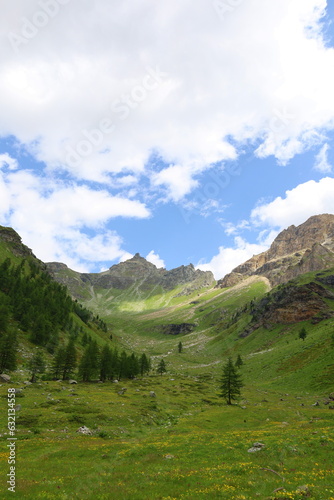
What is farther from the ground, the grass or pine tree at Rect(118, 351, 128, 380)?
the grass

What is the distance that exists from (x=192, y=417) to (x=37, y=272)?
158 m

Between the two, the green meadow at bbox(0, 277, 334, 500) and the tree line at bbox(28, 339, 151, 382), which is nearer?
the green meadow at bbox(0, 277, 334, 500)

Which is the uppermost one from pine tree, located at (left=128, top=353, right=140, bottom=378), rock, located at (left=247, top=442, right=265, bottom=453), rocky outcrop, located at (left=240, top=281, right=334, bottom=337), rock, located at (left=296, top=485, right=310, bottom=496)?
rocky outcrop, located at (left=240, top=281, right=334, bottom=337)

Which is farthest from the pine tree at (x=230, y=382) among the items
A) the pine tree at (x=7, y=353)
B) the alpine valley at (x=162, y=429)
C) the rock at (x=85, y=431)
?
the pine tree at (x=7, y=353)

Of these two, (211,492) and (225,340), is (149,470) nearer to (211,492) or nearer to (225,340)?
(211,492)

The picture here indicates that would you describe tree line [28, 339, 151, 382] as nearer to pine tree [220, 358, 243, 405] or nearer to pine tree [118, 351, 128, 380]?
pine tree [118, 351, 128, 380]

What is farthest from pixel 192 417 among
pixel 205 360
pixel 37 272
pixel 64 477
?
pixel 37 272

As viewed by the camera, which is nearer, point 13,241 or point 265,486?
point 265,486

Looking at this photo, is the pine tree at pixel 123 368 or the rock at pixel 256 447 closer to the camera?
the rock at pixel 256 447

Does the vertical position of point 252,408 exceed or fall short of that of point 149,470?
it falls short

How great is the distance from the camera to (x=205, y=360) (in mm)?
171750

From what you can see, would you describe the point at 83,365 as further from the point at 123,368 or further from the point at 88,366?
the point at 123,368

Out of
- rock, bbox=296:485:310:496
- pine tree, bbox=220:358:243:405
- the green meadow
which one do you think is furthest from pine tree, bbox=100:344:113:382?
rock, bbox=296:485:310:496

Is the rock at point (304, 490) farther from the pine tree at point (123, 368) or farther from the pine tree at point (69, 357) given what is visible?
the pine tree at point (123, 368)
